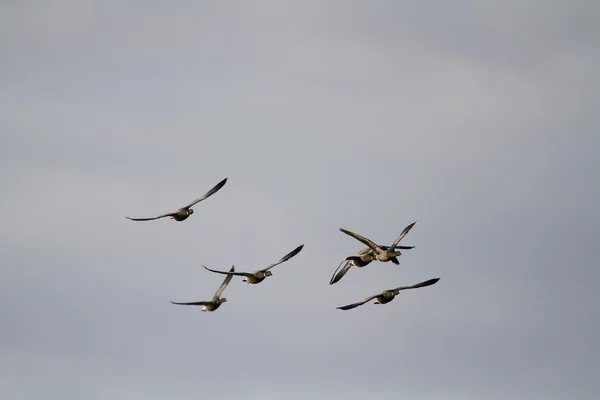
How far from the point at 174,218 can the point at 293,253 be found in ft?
22.5

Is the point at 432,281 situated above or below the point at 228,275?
below

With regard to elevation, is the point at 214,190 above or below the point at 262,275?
above

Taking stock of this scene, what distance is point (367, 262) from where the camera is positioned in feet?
306

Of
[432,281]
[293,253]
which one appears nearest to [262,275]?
[293,253]

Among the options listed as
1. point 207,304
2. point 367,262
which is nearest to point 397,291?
point 367,262

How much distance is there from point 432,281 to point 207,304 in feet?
45.2

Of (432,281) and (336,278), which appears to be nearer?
(432,281)

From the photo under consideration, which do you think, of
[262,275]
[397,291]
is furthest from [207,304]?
[397,291]

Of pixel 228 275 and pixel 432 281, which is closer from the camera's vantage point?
pixel 432 281

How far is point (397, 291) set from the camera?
302 ft

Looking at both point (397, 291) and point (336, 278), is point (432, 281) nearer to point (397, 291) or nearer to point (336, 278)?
point (397, 291)

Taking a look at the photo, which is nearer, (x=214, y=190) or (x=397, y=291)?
(x=397, y=291)

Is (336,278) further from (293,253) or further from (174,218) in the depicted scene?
(174,218)

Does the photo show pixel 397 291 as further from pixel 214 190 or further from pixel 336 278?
pixel 214 190
